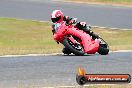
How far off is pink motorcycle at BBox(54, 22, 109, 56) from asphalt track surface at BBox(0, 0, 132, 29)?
50.3 ft

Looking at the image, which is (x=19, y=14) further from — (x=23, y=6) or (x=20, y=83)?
(x=20, y=83)

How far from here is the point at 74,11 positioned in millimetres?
35844

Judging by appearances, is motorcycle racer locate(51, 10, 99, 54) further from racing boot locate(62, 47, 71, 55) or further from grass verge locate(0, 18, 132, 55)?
grass verge locate(0, 18, 132, 55)

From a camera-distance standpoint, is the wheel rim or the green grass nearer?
the wheel rim

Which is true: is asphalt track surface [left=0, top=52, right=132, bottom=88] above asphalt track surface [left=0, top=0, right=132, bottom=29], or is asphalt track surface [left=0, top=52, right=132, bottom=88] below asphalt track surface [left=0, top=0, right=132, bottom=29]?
above

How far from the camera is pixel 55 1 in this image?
132 feet

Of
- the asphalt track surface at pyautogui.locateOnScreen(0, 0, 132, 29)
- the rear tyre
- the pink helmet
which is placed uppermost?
the pink helmet

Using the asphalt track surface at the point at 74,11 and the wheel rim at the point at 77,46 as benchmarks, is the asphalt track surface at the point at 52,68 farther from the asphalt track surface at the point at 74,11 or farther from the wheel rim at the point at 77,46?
the asphalt track surface at the point at 74,11

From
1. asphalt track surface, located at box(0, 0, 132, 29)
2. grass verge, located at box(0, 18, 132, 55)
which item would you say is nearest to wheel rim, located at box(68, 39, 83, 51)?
grass verge, located at box(0, 18, 132, 55)

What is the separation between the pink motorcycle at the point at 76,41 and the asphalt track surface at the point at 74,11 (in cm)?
1534

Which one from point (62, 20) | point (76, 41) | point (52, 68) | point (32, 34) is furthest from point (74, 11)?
point (52, 68)

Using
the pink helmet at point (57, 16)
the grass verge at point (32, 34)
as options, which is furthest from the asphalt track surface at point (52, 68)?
the grass verge at point (32, 34)

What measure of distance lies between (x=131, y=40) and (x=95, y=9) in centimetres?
1083

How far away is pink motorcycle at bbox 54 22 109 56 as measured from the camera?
15761mm
